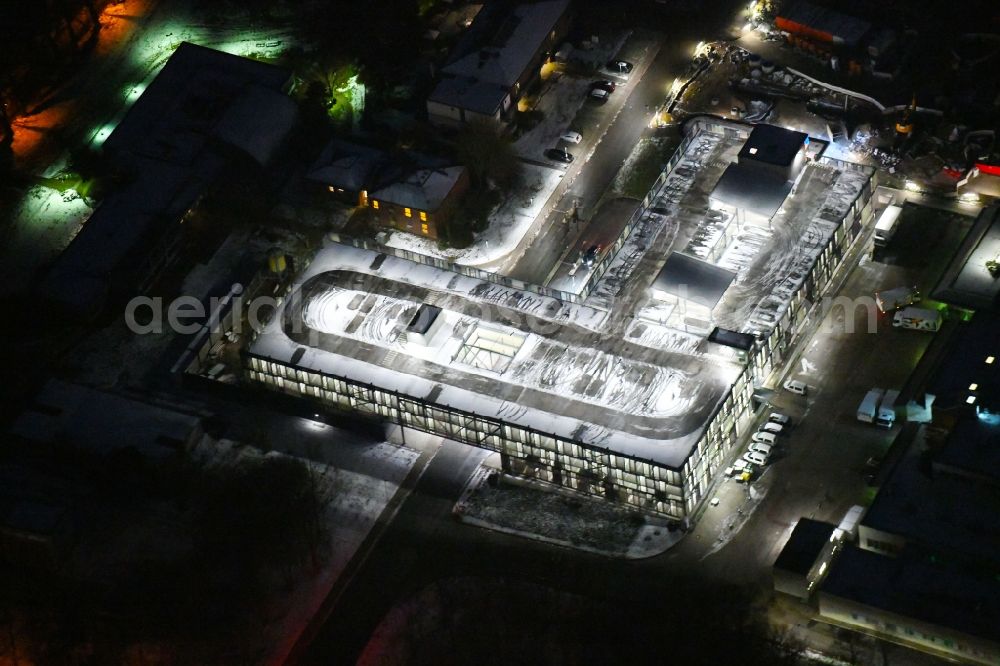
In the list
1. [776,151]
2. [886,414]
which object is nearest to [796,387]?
[886,414]

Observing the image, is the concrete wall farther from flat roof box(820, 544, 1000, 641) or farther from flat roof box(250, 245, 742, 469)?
flat roof box(250, 245, 742, 469)

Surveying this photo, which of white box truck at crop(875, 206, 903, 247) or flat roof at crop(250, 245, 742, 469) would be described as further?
white box truck at crop(875, 206, 903, 247)

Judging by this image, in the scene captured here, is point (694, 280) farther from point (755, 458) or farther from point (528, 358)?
point (755, 458)

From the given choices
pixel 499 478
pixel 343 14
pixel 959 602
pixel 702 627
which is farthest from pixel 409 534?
pixel 343 14

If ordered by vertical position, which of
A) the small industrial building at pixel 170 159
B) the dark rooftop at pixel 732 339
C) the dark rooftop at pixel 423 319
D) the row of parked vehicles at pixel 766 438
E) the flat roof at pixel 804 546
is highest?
the dark rooftop at pixel 732 339

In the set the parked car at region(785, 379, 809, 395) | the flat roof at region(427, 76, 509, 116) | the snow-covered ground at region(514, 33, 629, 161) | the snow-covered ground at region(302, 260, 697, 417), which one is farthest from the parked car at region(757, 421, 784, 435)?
the flat roof at region(427, 76, 509, 116)

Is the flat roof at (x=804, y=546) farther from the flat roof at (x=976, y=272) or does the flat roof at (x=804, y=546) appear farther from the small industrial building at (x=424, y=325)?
the small industrial building at (x=424, y=325)

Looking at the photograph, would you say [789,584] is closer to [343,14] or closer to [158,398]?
[158,398]

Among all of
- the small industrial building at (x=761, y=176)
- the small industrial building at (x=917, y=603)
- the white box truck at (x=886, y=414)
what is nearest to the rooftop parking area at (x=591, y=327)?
the small industrial building at (x=761, y=176)
